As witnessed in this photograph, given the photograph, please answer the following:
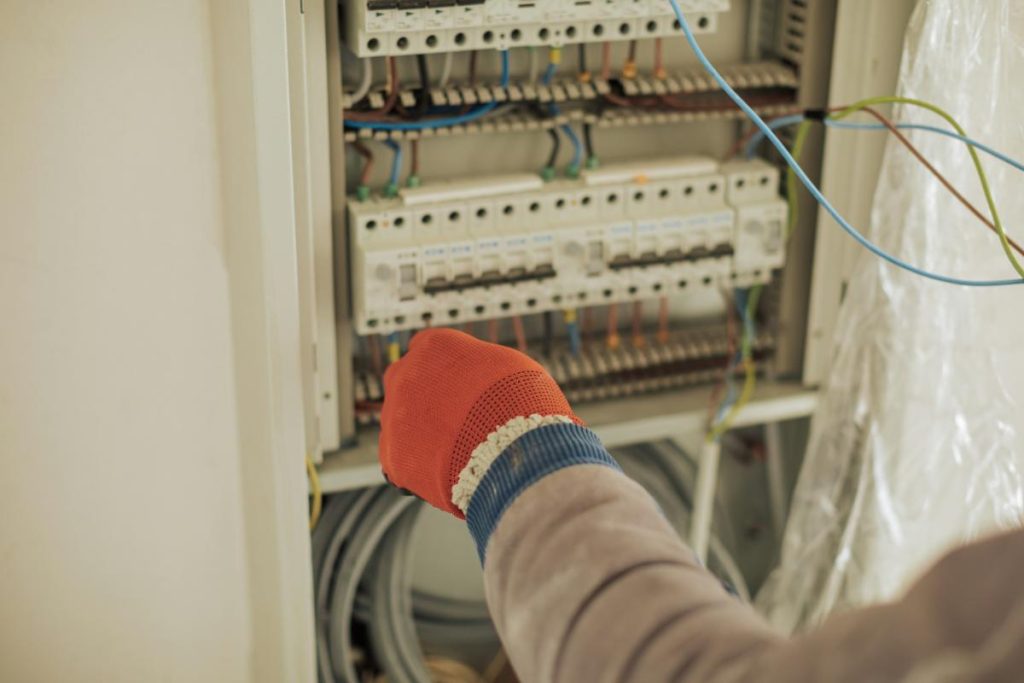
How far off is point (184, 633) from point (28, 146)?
67 centimetres

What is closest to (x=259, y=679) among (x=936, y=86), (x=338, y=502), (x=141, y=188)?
(x=338, y=502)

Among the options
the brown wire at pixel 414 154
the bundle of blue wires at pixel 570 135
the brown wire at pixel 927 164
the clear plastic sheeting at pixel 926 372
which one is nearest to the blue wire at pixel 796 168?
the brown wire at pixel 927 164

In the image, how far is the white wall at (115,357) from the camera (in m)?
1.35

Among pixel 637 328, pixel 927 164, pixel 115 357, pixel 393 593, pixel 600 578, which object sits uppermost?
pixel 927 164

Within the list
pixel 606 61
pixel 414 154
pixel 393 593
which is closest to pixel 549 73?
pixel 606 61

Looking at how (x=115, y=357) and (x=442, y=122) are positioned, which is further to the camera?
(x=442, y=122)

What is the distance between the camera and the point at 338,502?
175 cm

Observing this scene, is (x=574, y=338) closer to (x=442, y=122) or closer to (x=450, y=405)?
(x=442, y=122)

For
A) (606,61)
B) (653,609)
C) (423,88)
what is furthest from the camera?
(606,61)

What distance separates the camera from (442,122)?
61.9 inches

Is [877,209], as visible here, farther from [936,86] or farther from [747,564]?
[747,564]

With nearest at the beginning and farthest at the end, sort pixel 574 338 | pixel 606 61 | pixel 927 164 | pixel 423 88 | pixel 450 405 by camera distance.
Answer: pixel 450 405 < pixel 927 164 < pixel 423 88 < pixel 606 61 < pixel 574 338

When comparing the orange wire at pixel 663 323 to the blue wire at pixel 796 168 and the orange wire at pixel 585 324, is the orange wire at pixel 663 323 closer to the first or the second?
the orange wire at pixel 585 324

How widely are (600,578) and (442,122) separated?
2.88 feet
